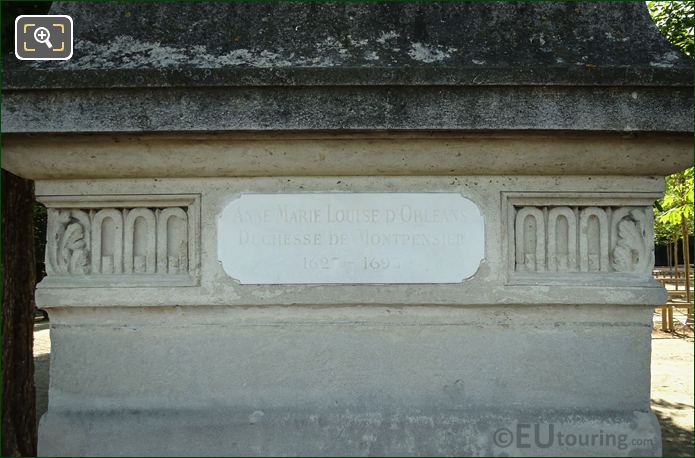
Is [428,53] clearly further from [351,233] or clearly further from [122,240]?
[122,240]

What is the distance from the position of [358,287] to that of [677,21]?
5.68 m

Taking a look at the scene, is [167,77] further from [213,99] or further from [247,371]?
[247,371]

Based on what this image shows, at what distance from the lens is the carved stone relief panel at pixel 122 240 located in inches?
120

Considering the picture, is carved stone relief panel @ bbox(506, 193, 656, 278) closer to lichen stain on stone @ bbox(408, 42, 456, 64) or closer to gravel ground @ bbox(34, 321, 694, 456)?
lichen stain on stone @ bbox(408, 42, 456, 64)

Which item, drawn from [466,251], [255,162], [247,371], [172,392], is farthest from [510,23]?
[172,392]

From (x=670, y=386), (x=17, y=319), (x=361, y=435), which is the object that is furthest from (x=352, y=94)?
(x=670, y=386)

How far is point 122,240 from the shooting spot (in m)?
3.09

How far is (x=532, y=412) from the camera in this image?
3.01 m

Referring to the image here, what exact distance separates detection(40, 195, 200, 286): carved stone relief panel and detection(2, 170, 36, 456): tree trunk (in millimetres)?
1829

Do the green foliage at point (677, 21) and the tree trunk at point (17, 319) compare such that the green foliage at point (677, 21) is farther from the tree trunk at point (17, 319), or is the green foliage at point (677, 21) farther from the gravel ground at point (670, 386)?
the tree trunk at point (17, 319)

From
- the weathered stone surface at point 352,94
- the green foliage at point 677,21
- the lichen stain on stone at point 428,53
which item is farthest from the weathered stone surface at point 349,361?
the green foliage at point 677,21

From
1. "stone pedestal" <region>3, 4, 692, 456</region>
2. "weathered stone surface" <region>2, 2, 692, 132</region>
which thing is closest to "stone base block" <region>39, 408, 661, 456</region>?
"stone pedestal" <region>3, 4, 692, 456</region>

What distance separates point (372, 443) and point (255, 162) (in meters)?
1.60

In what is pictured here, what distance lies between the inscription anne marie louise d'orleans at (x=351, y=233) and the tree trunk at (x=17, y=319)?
2526mm
